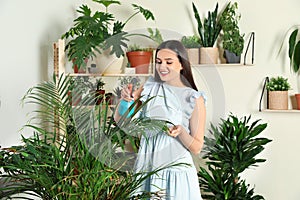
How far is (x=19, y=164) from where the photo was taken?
1.57 m

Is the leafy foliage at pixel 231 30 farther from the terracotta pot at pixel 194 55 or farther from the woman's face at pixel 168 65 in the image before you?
the woman's face at pixel 168 65

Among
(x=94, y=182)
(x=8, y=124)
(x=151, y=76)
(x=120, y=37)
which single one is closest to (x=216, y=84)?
(x=151, y=76)

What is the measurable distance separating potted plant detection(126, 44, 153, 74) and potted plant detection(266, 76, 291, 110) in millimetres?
823

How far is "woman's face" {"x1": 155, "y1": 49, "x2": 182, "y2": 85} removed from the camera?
1.97 meters

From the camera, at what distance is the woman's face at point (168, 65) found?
6.46 feet

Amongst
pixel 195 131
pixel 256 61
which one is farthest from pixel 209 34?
pixel 195 131

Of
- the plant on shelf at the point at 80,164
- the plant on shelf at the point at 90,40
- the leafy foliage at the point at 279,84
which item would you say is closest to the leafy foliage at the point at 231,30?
the leafy foliage at the point at 279,84

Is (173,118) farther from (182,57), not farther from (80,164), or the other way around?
(80,164)

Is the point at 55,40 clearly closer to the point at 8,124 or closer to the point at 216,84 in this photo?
the point at 8,124

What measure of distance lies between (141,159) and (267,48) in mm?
1427

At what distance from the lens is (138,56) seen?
2.96 metres

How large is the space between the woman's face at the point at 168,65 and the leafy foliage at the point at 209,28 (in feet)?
3.87

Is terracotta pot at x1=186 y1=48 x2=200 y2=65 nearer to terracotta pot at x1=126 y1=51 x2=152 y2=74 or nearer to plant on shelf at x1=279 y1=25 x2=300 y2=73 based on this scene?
terracotta pot at x1=126 y1=51 x2=152 y2=74

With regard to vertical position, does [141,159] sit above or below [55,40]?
below
